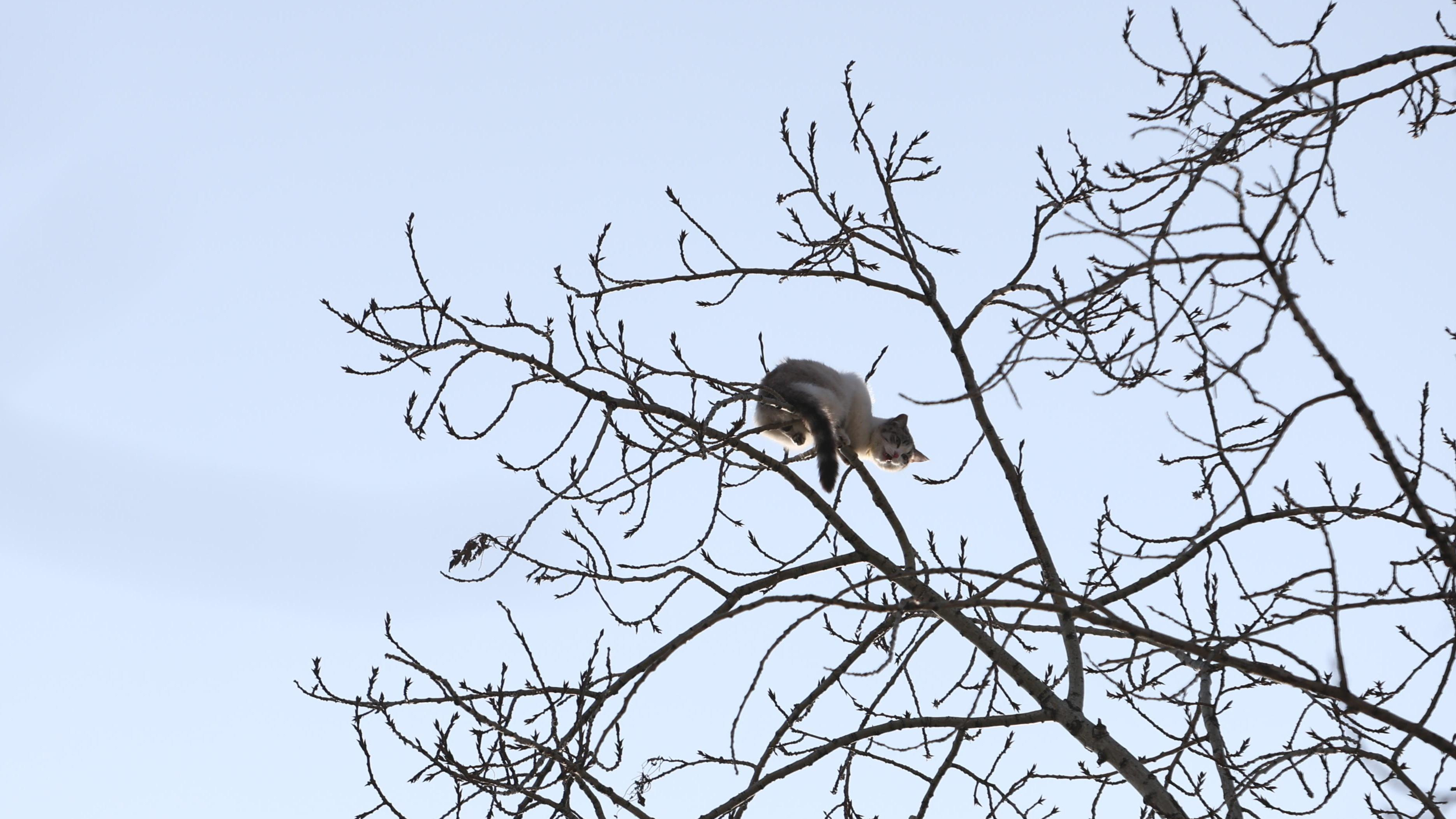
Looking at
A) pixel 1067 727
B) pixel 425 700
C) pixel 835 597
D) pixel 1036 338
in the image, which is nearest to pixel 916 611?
pixel 835 597

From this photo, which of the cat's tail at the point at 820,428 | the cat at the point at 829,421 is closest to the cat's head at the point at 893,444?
the cat at the point at 829,421

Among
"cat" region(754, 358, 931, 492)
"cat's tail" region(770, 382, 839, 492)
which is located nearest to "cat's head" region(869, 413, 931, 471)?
"cat" region(754, 358, 931, 492)

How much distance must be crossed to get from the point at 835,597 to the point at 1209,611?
1864 mm

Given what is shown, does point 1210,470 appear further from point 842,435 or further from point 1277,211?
point 842,435

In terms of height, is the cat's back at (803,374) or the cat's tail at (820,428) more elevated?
the cat's back at (803,374)

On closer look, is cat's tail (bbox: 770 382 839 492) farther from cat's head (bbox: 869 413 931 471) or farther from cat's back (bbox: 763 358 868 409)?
cat's head (bbox: 869 413 931 471)

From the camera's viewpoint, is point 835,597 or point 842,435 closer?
point 835,597

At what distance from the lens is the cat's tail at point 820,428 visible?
546 cm

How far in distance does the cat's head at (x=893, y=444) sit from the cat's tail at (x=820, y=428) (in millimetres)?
1229

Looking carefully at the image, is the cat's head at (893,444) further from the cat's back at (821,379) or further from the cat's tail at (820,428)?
the cat's tail at (820,428)

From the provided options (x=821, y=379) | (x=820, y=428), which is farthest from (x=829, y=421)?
(x=821, y=379)

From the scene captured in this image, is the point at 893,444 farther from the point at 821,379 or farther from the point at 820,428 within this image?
the point at 820,428

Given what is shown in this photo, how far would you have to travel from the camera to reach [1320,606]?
2578 millimetres

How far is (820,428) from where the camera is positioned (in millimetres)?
5641
